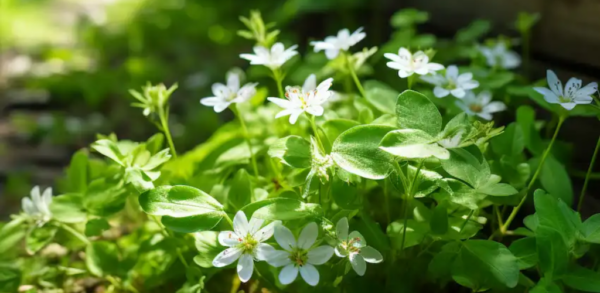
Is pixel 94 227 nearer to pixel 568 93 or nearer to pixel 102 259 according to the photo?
pixel 102 259

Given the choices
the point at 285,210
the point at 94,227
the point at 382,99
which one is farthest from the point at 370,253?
the point at 94,227

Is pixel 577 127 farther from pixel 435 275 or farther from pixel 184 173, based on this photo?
pixel 184 173

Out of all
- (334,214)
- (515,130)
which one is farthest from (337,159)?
(515,130)

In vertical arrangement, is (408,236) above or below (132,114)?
above

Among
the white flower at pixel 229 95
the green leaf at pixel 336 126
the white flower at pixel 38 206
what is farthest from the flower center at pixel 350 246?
the white flower at pixel 38 206

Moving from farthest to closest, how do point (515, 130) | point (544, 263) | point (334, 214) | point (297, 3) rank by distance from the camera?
point (297, 3)
point (515, 130)
point (334, 214)
point (544, 263)

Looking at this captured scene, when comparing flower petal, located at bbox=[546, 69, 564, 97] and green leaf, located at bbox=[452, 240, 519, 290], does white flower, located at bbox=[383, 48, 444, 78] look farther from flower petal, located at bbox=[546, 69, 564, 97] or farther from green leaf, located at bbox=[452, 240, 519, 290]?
green leaf, located at bbox=[452, 240, 519, 290]
